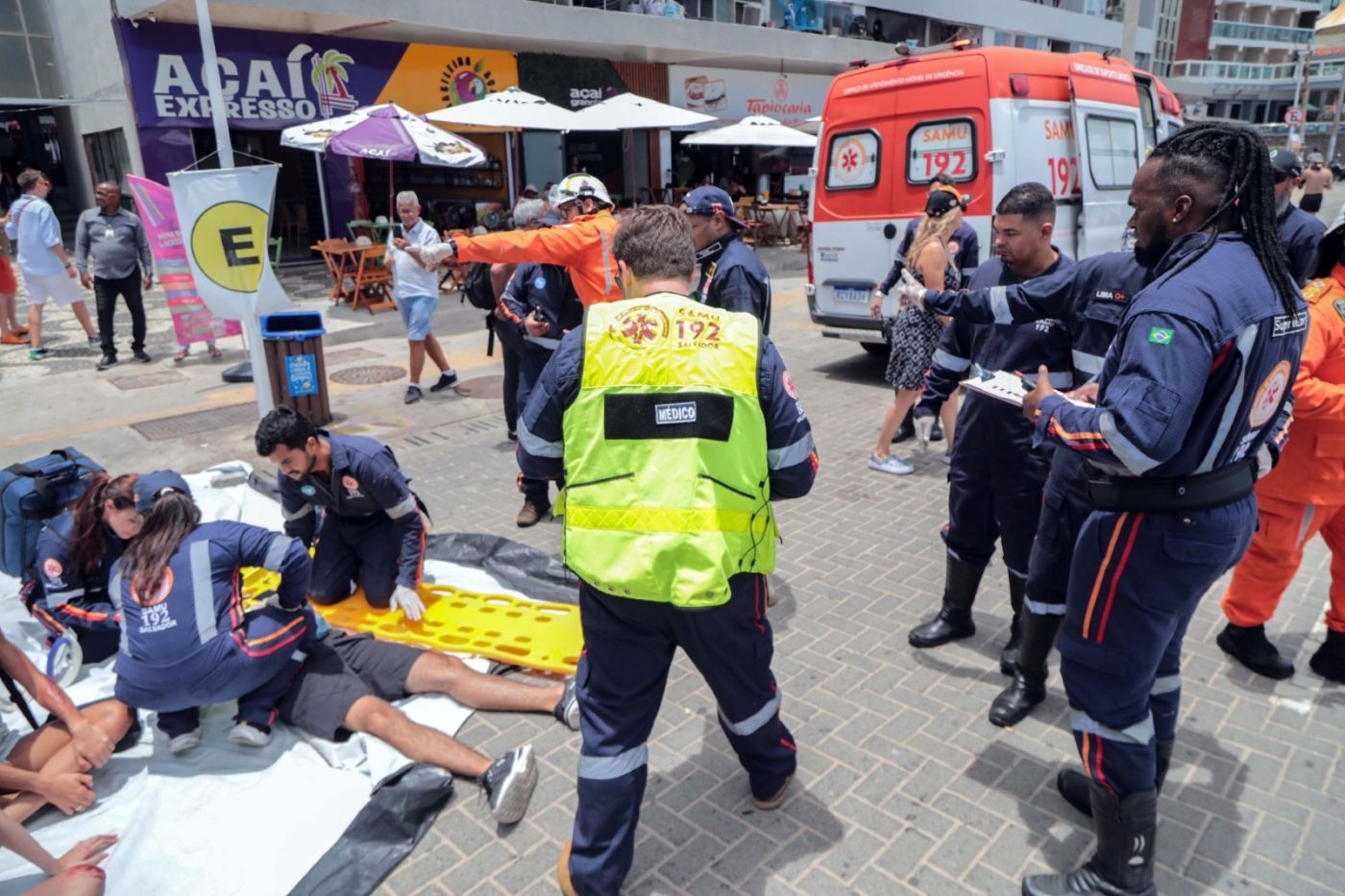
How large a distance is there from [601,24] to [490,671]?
15993 millimetres

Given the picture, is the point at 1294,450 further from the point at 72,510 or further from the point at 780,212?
the point at 780,212

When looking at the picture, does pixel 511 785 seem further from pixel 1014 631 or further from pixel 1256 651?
pixel 1256 651

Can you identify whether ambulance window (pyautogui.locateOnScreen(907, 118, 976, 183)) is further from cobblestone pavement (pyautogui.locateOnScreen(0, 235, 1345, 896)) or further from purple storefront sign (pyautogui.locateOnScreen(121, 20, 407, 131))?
→ purple storefront sign (pyautogui.locateOnScreen(121, 20, 407, 131))

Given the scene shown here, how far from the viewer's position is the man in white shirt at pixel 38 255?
31.9ft

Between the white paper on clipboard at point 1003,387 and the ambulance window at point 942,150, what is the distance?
5283 mm

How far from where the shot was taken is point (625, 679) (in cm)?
246

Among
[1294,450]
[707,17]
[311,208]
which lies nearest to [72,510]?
[1294,450]

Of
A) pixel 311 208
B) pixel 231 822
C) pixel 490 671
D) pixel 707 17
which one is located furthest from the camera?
pixel 707 17

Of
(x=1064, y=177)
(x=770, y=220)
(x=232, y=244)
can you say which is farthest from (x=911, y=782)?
(x=770, y=220)

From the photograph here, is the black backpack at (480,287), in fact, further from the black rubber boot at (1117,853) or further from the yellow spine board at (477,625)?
the black rubber boot at (1117,853)

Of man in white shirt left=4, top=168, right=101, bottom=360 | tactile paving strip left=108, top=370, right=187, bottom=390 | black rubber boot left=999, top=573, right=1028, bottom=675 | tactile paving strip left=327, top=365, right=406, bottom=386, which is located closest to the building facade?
man in white shirt left=4, top=168, right=101, bottom=360

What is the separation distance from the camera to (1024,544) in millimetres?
3674

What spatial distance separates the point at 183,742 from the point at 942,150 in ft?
23.4

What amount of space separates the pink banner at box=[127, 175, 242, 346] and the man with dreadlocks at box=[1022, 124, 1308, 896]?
25.2 feet
